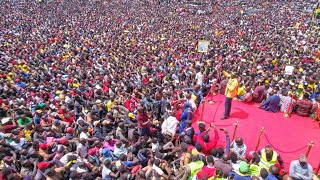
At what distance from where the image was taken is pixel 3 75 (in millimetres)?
12562

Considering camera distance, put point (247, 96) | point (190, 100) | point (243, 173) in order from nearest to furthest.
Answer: point (243, 173) < point (190, 100) < point (247, 96)

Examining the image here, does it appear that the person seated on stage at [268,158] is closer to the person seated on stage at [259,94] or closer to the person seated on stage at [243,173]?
the person seated on stage at [243,173]

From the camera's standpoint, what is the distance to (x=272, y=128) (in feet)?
27.8

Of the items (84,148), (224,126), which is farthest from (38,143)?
(224,126)

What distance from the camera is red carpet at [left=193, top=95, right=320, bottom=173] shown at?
7411 mm

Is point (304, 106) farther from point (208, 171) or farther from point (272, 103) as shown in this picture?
point (208, 171)

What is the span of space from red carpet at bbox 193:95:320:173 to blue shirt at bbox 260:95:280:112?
0.53 feet

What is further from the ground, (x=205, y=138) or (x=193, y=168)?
(x=205, y=138)

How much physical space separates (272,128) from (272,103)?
1105 millimetres

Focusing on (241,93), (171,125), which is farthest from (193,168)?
(241,93)

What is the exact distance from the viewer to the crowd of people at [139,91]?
237 inches

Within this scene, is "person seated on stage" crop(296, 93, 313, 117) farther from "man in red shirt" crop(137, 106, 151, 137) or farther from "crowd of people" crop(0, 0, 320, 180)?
"man in red shirt" crop(137, 106, 151, 137)

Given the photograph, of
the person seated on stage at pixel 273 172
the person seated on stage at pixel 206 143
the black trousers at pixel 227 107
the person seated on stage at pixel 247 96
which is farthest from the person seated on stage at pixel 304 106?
the person seated on stage at pixel 273 172

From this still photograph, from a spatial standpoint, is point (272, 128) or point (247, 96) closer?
point (272, 128)
